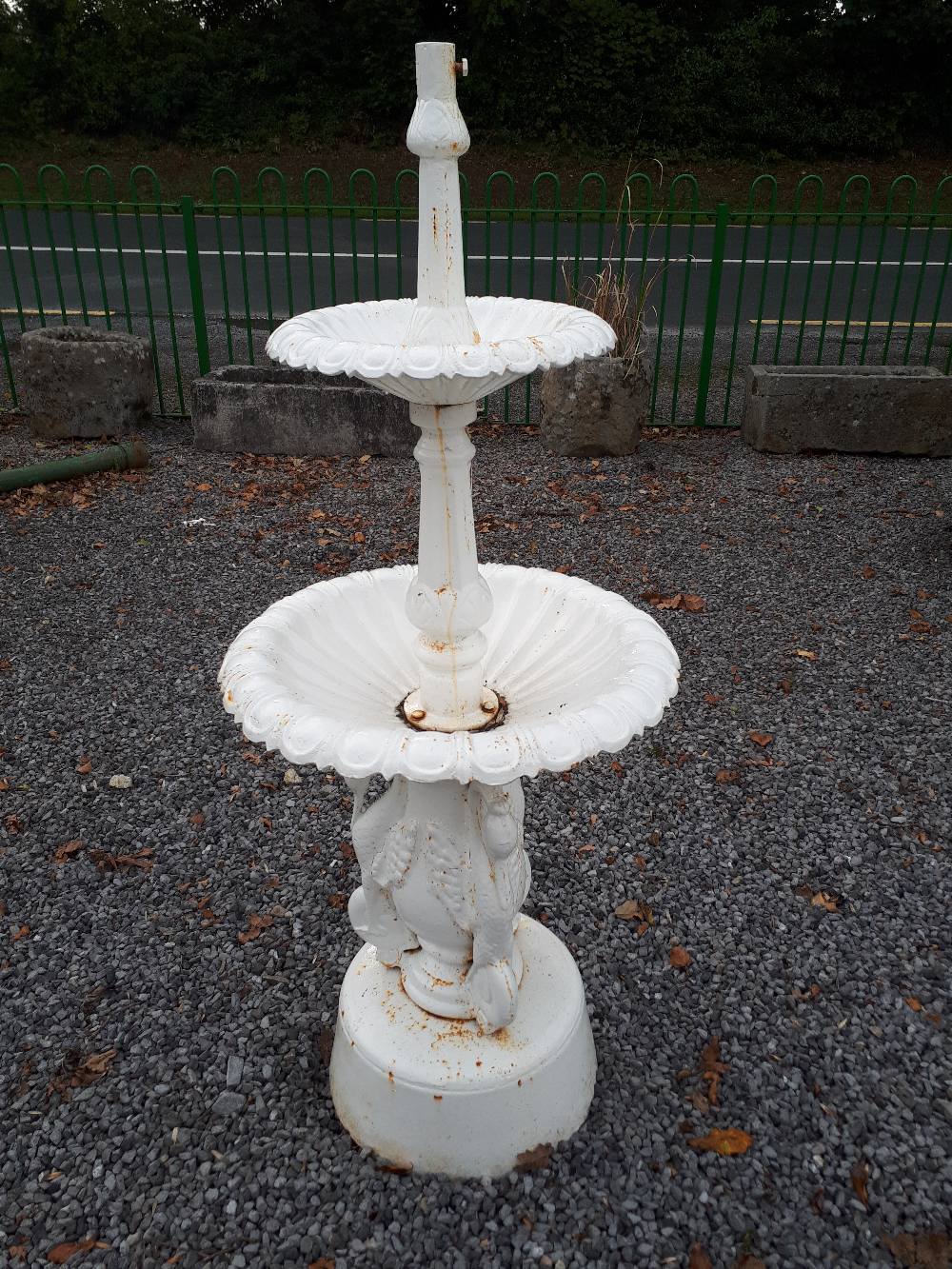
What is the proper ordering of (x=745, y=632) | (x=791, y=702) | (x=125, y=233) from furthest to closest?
(x=125, y=233), (x=745, y=632), (x=791, y=702)

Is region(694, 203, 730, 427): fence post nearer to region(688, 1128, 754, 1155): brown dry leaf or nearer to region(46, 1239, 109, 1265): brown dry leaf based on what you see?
region(688, 1128, 754, 1155): brown dry leaf

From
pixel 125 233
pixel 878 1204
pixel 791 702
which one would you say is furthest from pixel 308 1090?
pixel 125 233

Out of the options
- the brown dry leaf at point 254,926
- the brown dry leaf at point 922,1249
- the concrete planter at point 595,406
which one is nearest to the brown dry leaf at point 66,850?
the brown dry leaf at point 254,926

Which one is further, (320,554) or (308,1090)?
(320,554)

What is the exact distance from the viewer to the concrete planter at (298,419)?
7012 mm

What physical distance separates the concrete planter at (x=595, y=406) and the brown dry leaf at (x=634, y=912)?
14.7 ft

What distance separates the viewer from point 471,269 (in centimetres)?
1277

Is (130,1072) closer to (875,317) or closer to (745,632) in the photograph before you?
(745,632)

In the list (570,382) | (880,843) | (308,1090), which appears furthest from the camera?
(570,382)

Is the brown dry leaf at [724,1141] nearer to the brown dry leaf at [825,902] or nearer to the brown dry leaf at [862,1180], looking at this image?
the brown dry leaf at [862,1180]

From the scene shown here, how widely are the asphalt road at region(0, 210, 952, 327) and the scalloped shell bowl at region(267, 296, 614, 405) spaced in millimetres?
7717

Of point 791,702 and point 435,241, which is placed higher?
point 435,241

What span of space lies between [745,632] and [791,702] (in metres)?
0.68

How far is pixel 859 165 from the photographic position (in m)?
19.5
